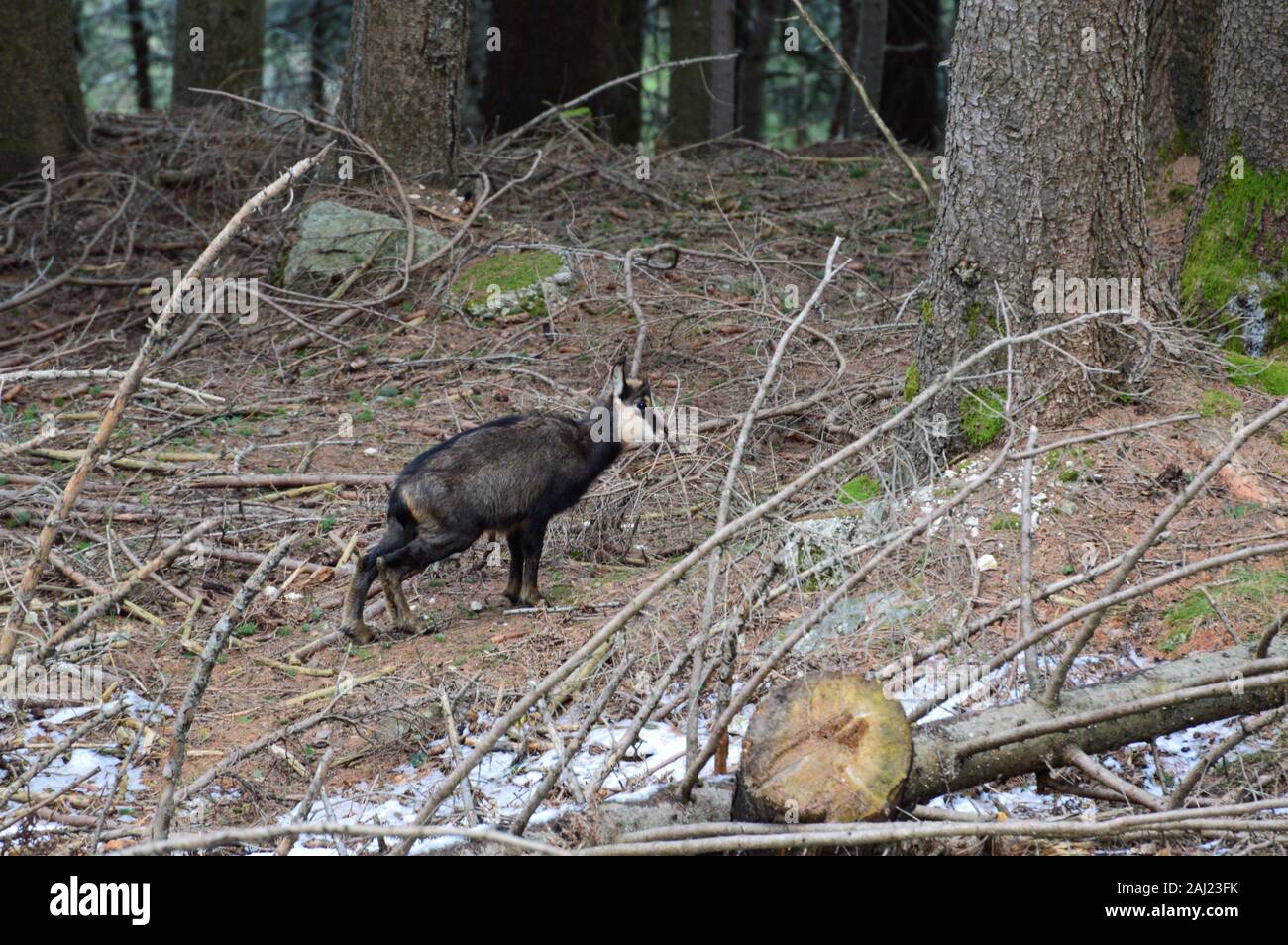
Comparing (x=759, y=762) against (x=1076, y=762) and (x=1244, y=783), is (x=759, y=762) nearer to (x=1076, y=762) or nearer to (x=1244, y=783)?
(x=1076, y=762)

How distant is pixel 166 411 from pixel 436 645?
387 cm

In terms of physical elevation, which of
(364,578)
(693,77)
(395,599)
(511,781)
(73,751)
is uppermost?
(693,77)

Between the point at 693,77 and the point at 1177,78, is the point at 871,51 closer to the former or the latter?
the point at 693,77

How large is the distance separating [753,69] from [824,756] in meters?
19.8

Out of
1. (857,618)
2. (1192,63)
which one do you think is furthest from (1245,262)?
(857,618)

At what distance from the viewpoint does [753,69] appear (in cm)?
2256

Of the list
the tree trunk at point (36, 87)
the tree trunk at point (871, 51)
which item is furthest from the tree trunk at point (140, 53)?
the tree trunk at point (871, 51)

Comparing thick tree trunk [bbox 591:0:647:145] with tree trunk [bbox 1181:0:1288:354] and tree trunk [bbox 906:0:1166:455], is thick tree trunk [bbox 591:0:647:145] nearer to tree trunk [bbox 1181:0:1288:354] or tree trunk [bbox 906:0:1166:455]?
tree trunk [bbox 1181:0:1288:354]

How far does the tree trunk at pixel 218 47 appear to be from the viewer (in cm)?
1551

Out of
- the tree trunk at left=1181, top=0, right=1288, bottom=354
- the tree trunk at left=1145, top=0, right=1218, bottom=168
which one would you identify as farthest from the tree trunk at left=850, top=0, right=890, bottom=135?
the tree trunk at left=1181, top=0, right=1288, bottom=354

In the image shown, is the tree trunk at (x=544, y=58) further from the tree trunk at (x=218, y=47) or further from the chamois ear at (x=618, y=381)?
the chamois ear at (x=618, y=381)

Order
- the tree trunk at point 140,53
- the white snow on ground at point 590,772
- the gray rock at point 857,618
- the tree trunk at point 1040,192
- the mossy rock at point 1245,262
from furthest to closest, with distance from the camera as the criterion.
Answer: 1. the tree trunk at point 140,53
2. the mossy rock at point 1245,262
3. the tree trunk at point 1040,192
4. the gray rock at point 857,618
5. the white snow on ground at point 590,772

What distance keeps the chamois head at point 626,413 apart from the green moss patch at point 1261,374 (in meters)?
3.37

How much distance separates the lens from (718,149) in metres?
15.8
